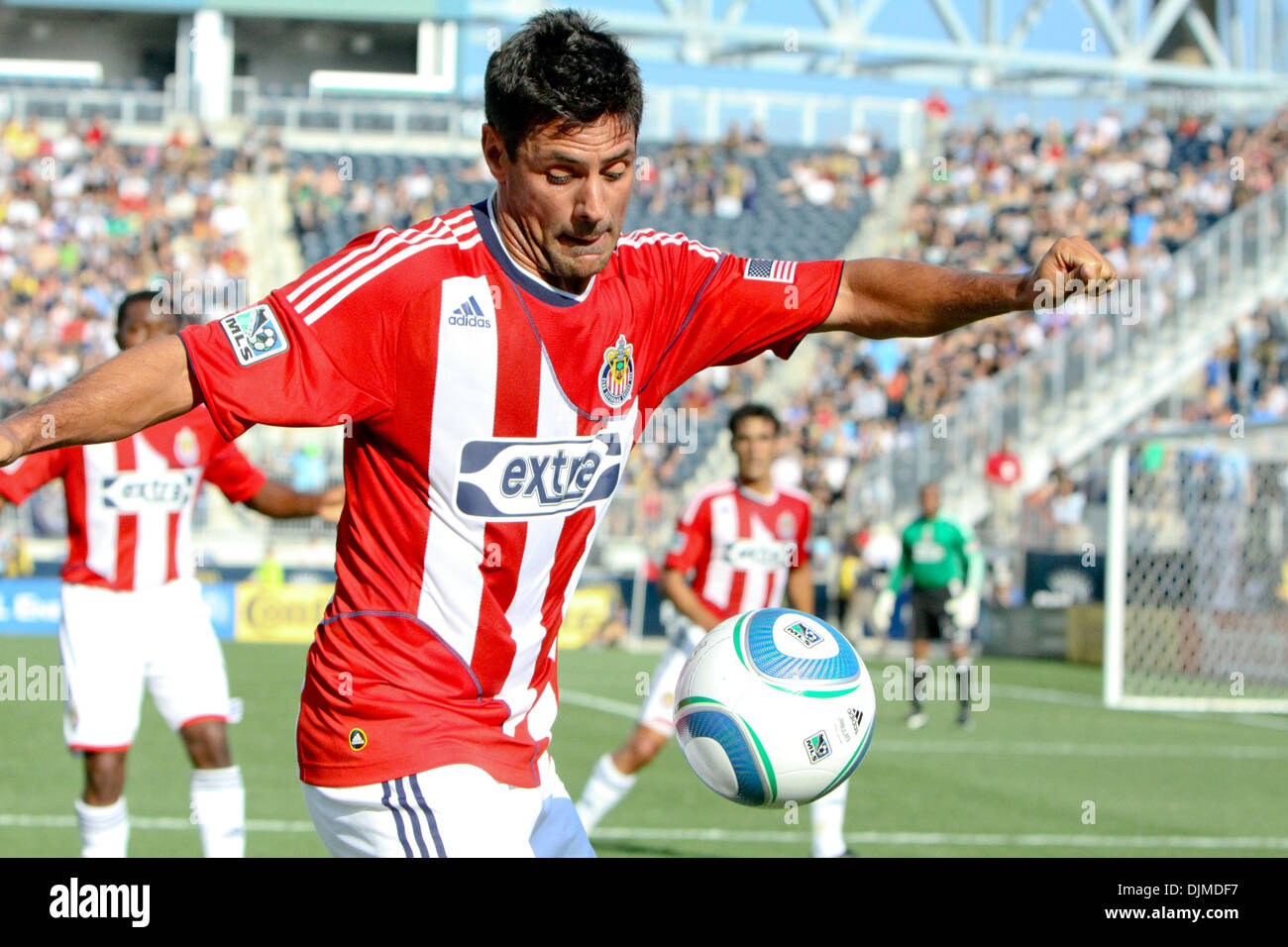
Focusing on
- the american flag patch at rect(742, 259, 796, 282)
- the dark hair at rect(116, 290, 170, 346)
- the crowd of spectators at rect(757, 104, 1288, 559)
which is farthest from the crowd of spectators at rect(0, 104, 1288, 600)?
the american flag patch at rect(742, 259, 796, 282)

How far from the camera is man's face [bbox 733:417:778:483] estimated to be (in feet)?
28.5

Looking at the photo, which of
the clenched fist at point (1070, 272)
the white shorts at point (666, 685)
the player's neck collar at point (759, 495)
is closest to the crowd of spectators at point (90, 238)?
the player's neck collar at point (759, 495)

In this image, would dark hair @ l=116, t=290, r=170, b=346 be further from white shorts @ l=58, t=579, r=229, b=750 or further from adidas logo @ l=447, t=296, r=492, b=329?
adidas logo @ l=447, t=296, r=492, b=329

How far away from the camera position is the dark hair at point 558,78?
323 cm

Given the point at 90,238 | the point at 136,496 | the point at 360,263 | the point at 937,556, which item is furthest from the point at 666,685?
the point at 90,238

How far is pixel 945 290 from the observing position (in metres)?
3.62

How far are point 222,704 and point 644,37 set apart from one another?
30273mm

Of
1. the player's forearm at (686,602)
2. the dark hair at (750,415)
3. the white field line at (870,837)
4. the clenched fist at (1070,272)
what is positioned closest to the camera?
the clenched fist at (1070,272)

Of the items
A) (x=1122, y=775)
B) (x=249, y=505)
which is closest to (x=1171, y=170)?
(x=1122, y=775)

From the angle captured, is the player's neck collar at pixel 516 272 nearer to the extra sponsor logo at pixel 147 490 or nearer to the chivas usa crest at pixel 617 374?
the chivas usa crest at pixel 617 374

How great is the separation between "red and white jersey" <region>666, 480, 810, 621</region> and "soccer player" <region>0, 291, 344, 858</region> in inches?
109

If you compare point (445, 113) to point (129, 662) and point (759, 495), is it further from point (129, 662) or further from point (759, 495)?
point (129, 662)

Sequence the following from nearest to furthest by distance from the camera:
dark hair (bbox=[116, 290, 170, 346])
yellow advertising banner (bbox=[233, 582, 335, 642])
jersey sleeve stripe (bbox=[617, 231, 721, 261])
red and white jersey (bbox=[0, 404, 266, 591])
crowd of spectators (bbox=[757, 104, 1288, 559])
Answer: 1. jersey sleeve stripe (bbox=[617, 231, 721, 261])
2. dark hair (bbox=[116, 290, 170, 346])
3. red and white jersey (bbox=[0, 404, 266, 591])
4. yellow advertising banner (bbox=[233, 582, 335, 642])
5. crowd of spectators (bbox=[757, 104, 1288, 559])

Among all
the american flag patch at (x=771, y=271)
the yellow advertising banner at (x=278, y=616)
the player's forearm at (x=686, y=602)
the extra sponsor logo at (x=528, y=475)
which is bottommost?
the yellow advertising banner at (x=278, y=616)
